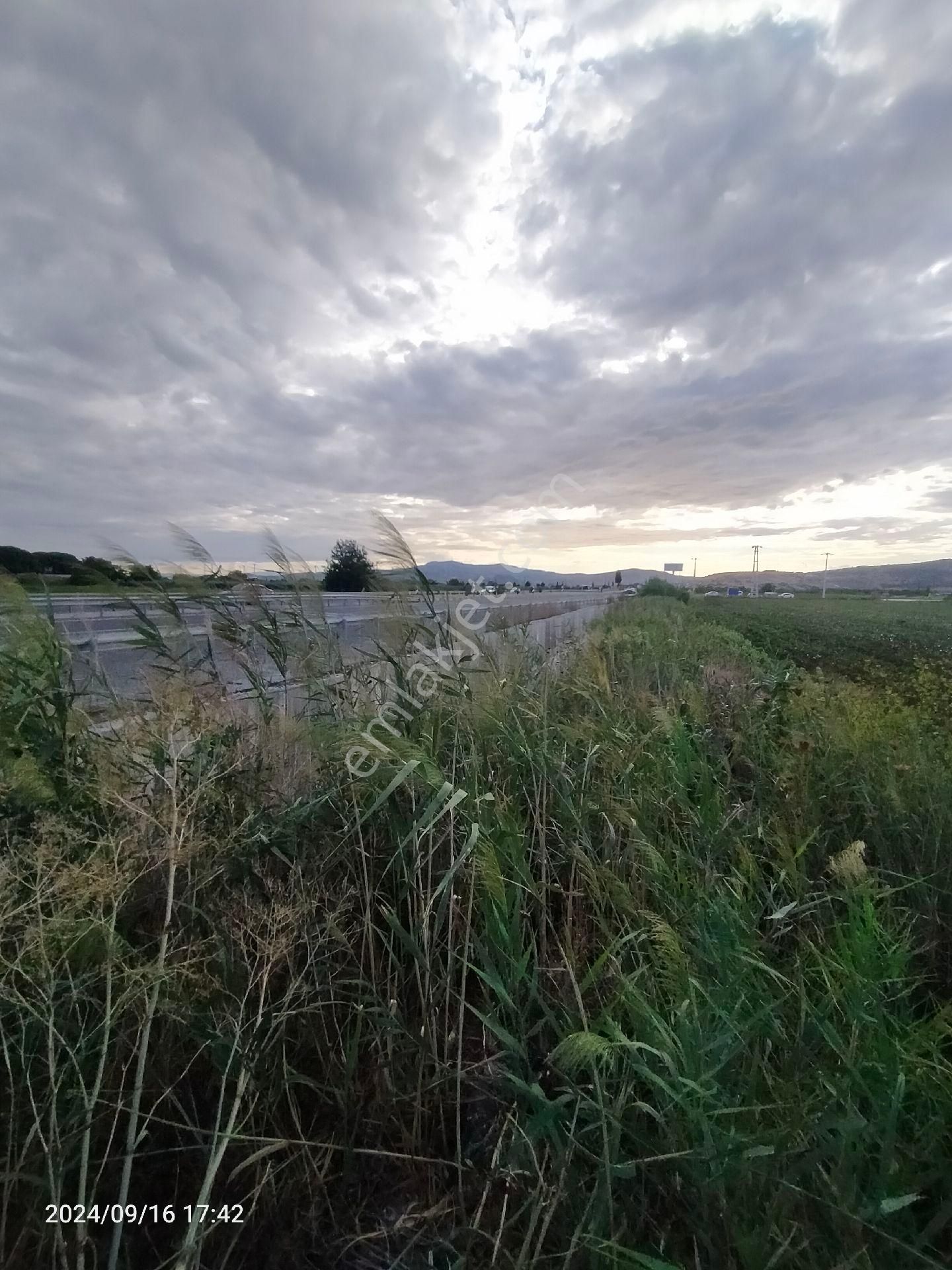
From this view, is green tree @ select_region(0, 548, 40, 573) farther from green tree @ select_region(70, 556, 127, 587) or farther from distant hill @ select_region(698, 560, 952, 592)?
distant hill @ select_region(698, 560, 952, 592)

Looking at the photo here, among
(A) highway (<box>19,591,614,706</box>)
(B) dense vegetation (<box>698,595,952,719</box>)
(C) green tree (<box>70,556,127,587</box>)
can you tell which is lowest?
(B) dense vegetation (<box>698,595,952,719</box>)

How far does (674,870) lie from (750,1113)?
1.02 meters

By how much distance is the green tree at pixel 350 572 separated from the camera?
3.19 meters

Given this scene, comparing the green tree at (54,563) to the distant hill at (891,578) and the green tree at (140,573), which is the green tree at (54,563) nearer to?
the green tree at (140,573)

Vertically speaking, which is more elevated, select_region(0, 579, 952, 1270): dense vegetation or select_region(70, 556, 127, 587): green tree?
select_region(70, 556, 127, 587): green tree

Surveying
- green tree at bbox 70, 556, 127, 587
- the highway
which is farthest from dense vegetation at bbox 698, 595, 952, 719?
green tree at bbox 70, 556, 127, 587

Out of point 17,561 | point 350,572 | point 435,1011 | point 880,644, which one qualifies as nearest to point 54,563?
point 17,561

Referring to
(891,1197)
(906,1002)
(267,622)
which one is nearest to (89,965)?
(267,622)

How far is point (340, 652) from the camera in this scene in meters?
3.12

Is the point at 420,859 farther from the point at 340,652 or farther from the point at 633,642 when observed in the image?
the point at 633,642
